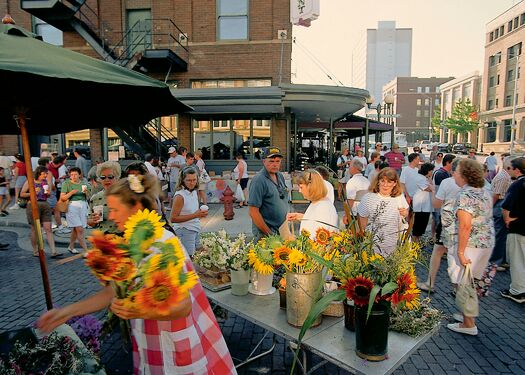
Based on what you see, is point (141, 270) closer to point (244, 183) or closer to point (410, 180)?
point (410, 180)

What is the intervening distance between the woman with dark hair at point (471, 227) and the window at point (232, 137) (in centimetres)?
1149

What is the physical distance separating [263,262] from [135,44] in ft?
46.9

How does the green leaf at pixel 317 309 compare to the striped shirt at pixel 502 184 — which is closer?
the green leaf at pixel 317 309

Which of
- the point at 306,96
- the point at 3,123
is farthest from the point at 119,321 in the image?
the point at 306,96

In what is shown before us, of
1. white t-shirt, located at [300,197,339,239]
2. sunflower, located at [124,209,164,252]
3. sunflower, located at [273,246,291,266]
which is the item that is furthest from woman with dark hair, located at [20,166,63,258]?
sunflower, located at [124,209,164,252]

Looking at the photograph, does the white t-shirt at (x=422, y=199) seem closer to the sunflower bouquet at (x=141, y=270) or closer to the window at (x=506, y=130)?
the sunflower bouquet at (x=141, y=270)

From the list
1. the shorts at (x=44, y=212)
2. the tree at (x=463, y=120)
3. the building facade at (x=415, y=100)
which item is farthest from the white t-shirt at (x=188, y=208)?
the building facade at (x=415, y=100)

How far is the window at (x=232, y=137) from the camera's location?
15445 millimetres

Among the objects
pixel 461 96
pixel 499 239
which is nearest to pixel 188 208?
pixel 499 239

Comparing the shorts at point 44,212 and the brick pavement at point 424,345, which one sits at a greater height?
the shorts at point 44,212

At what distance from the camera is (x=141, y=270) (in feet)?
5.28

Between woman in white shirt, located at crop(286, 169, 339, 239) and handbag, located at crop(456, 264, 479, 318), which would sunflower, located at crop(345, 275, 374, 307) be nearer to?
woman in white shirt, located at crop(286, 169, 339, 239)

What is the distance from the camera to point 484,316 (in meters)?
4.86

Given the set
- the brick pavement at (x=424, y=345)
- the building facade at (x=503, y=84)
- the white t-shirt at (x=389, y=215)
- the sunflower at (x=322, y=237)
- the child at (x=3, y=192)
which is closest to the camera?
the sunflower at (x=322, y=237)
